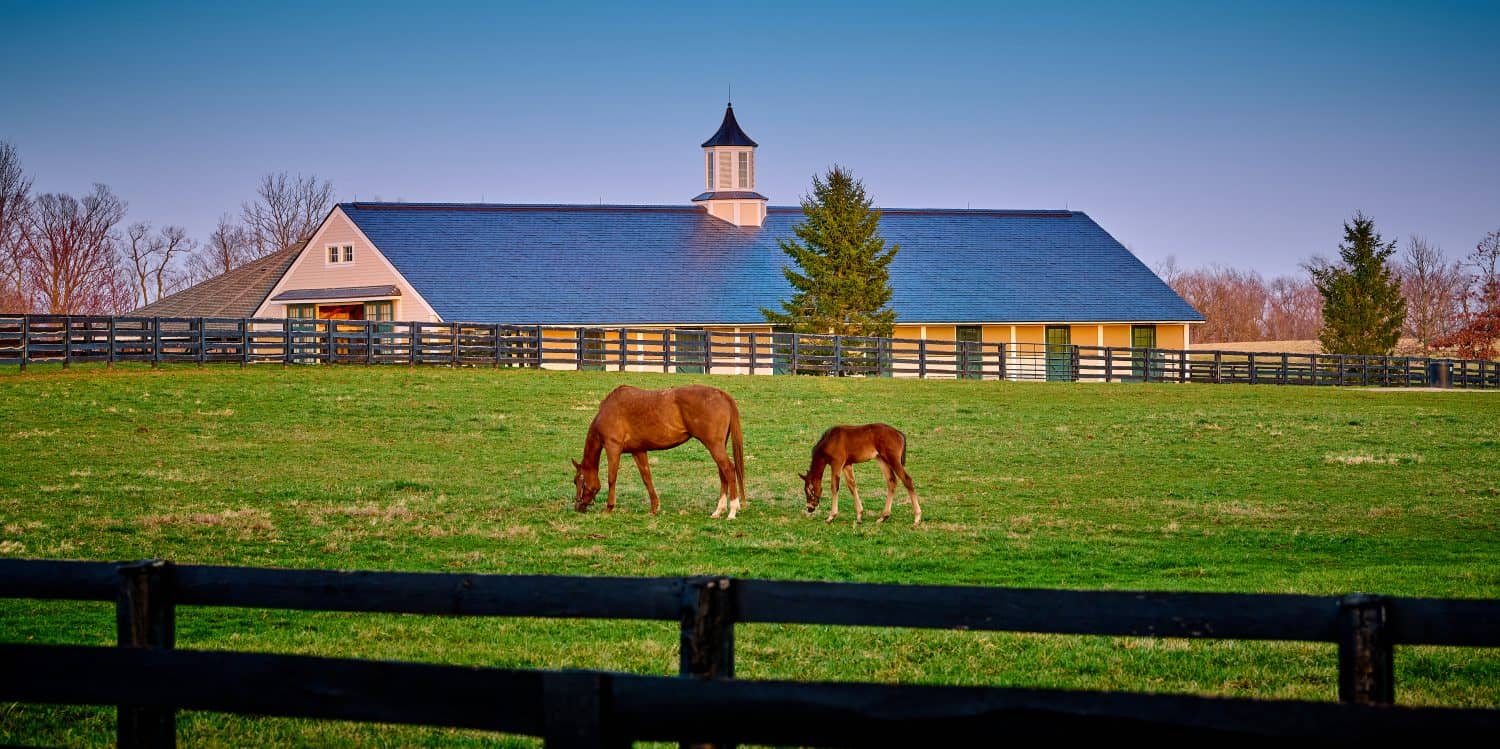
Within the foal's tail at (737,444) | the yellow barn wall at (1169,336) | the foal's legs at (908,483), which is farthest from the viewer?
the yellow barn wall at (1169,336)

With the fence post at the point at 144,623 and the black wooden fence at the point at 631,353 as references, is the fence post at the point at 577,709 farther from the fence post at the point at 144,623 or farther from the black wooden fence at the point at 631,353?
the black wooden fence at the point at 631,353

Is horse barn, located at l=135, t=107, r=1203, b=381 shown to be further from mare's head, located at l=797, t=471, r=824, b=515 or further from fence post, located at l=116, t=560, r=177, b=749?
fence post, located at l=116, t=560, r=177, b=749

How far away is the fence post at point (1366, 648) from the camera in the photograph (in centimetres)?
412

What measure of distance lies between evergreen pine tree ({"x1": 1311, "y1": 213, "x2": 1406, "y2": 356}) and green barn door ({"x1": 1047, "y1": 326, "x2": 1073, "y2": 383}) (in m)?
15.7

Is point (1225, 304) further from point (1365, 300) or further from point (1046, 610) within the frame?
point (1046, 610)

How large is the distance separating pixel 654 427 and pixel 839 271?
3058 cm

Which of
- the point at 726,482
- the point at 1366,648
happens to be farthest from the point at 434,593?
the point at 726,482

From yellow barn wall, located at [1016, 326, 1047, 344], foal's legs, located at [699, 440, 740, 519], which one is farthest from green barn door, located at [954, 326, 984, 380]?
foal's legs, located at [699, 440, 740, 519]

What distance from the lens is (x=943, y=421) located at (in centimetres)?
2922

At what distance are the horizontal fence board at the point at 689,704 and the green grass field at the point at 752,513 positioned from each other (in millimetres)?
2809

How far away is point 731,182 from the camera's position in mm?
56875

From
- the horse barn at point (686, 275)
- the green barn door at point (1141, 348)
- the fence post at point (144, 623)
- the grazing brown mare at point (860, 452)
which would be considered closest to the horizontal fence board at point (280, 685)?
the fence post at point (144, 623)

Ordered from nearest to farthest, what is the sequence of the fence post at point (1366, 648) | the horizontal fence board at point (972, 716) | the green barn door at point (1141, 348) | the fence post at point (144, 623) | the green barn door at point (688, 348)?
1. the horizontal fence board at point (972, 716)
2. the fence post at point (1366, 648)
3. the fence post at point (144, 623)
4. the green barn door at point (688, 348)
5. the green barn door at point (1141, 348)

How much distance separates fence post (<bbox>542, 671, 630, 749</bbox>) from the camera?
3715mm
